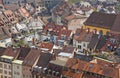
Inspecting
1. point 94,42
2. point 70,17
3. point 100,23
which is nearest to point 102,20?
point 100,23

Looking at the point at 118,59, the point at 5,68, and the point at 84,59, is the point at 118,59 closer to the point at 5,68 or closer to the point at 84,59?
the point at 84,59

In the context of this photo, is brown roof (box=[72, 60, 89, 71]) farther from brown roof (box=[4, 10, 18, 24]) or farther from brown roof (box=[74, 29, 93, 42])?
brown roof (box=[4, 10, 18, 24])

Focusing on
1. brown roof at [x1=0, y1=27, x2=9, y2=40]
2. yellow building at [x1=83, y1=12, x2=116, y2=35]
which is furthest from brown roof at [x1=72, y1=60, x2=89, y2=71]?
brown roof at [x1=0, y1=27, x2=9, y2=40]

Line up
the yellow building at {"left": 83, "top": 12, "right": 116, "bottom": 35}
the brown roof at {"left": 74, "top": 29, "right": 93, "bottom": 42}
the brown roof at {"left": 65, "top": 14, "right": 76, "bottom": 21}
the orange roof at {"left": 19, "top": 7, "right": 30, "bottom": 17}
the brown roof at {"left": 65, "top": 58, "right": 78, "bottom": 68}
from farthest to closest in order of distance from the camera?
the orange roof at {"left": 19, "top": 7, "right": 30, "bottom": 17} < the brown roof at {"left": 65, "top": 14, "right": 76, "bottom": 21} < the yellow building at {"left": 83, "top": 12, "right": 116, "bottom": 35} < the brown roof at {"left": 74, "top": 29, "right": 93, "bottom": 42} < the brown roof at {"left": 65, "top": 58, "right": 78, "bottom": 68}

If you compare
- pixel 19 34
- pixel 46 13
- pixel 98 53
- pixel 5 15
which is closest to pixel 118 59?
pixel 98 53

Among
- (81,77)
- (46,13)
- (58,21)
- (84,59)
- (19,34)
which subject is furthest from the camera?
(46,13)

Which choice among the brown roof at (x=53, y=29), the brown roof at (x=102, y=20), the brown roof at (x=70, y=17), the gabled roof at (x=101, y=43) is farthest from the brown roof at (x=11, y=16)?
the gabled roof at (x=101, y=43)
